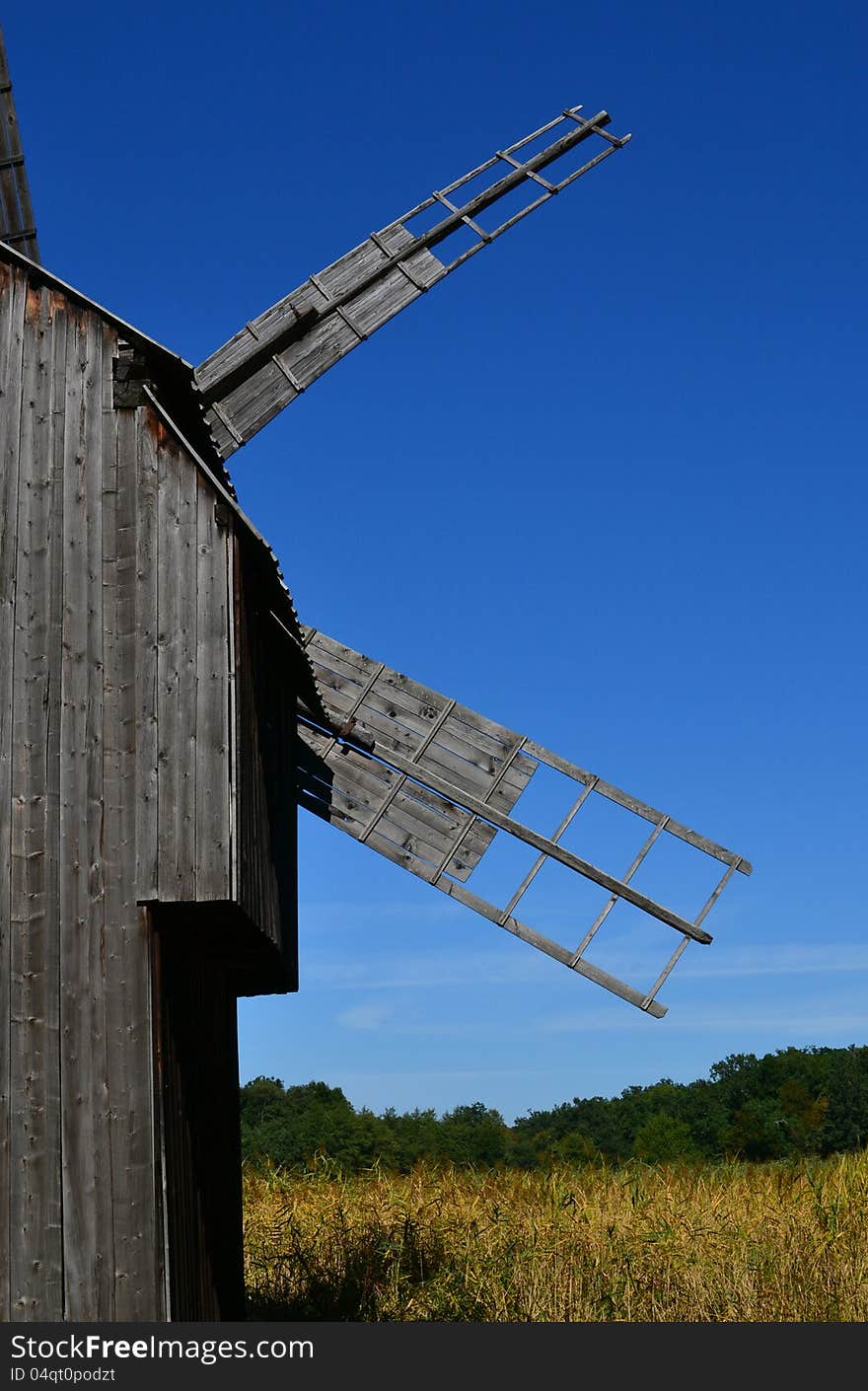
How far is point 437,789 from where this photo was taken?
11602 millimetres

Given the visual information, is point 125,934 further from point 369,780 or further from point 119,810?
point 369,780

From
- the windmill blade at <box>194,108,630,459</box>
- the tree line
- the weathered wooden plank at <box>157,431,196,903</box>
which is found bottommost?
the tree line

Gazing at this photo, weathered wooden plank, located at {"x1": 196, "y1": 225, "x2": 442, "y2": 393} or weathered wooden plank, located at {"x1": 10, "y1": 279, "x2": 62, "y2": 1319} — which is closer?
weathered wooden plank, located at {"x1": 10, "y1": 279, "x2": 62, "y2": 1319}

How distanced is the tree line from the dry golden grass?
24.7 ft

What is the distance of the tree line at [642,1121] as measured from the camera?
2205 cm

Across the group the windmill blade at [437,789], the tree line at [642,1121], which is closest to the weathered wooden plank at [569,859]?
the windmill blade at [437,789]

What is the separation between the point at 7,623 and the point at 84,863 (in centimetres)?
143

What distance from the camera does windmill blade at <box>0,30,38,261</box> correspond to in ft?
34.4

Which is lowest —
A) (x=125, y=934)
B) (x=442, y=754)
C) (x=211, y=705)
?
(x=125, y=934)

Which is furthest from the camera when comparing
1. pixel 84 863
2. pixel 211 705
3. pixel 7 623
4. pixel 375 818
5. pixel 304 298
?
pixel 304 298

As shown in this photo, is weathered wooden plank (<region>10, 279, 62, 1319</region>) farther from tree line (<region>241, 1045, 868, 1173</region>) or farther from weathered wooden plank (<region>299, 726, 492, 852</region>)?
tree line (<region>241, 1045, 868, 1173</region>)

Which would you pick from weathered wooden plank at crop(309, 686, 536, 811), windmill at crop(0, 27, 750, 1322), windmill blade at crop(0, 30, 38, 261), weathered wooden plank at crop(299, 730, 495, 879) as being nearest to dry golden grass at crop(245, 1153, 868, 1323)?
windmill at crop(0, 27, 750, 1322)

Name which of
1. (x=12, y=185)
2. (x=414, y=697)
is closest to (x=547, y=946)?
(x=414, y=697)

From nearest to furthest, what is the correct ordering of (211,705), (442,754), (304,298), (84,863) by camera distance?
(84,863) < (211,705) < (442,754) < (304,298)
